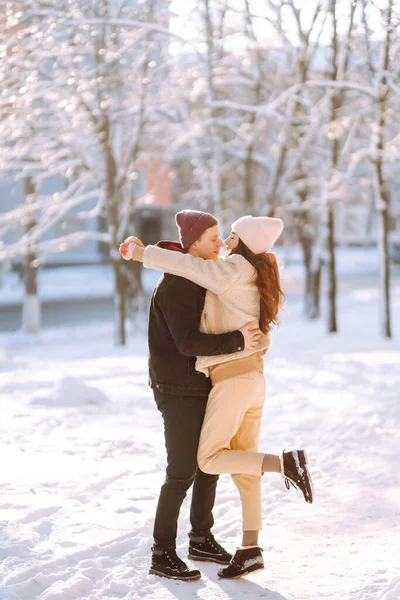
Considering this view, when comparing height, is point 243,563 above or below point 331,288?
below

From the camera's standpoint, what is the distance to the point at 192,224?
421 cm

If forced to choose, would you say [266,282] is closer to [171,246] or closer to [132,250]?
[171,246]

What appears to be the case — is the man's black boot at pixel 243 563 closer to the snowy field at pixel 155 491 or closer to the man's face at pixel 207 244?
the snowy field at pixel 155 491

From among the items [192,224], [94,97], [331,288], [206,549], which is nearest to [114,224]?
[94,97]

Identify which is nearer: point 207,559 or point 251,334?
point 251,334

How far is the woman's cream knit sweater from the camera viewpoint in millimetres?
4109

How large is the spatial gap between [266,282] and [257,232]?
248mm

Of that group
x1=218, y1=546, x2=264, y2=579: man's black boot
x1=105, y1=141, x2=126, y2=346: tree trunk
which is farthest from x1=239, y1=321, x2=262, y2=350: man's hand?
x1=105, y1=141, x2=126, y2=346: tree trunk

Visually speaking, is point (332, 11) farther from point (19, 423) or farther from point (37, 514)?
point (37, 514)

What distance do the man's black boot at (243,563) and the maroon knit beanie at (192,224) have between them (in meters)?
1.55

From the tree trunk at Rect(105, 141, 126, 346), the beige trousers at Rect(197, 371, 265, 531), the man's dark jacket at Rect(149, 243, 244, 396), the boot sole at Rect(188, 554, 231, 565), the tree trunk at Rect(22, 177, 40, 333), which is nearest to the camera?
the man's dark jacket at Rect(149, 243, 244, 396)

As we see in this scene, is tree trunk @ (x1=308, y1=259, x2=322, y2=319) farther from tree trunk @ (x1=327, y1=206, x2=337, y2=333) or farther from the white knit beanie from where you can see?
the white knit beanie

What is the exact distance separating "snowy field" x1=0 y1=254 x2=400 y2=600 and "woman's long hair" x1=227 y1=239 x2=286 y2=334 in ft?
4.32

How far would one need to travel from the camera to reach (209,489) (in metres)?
4.57
